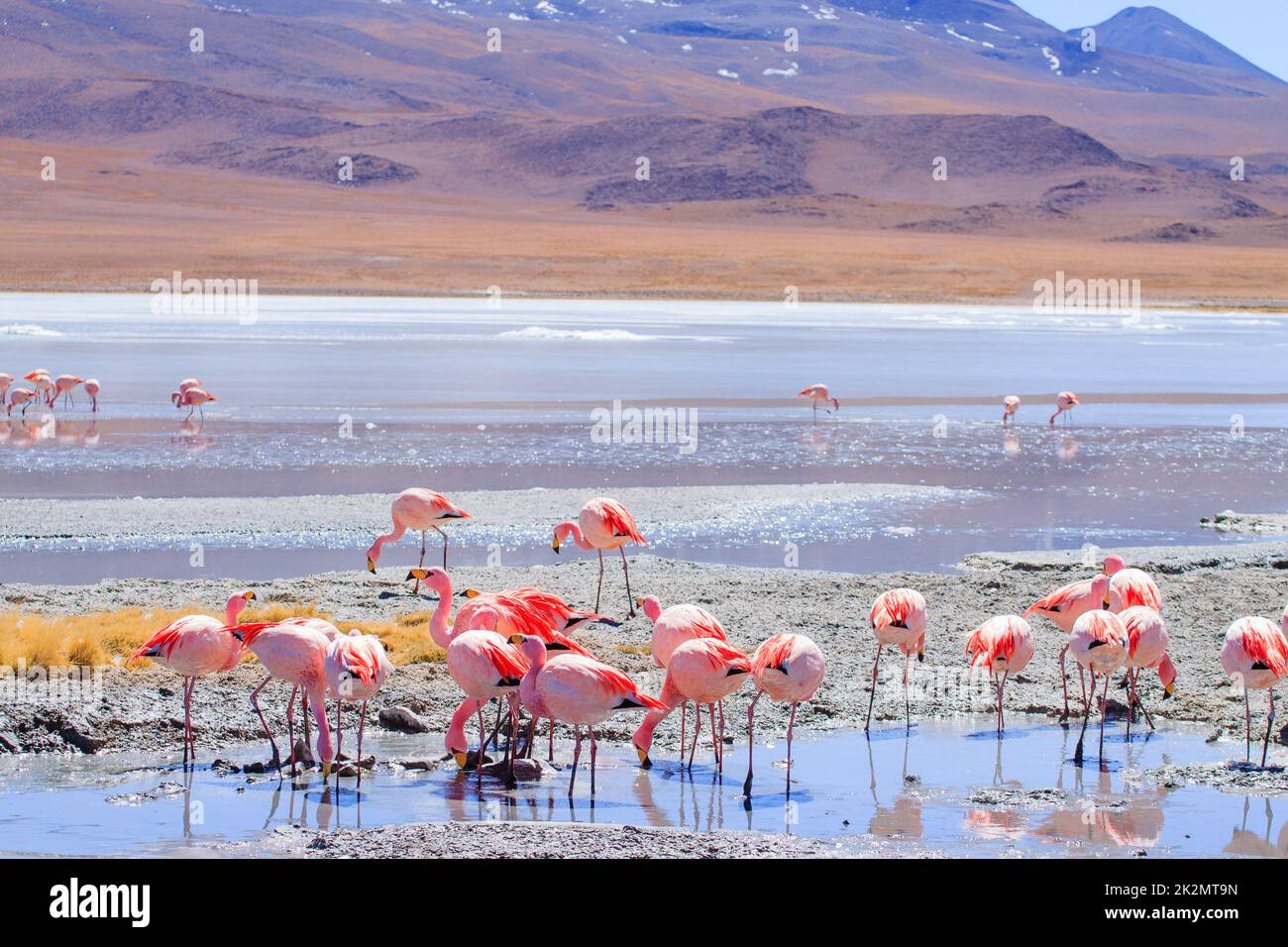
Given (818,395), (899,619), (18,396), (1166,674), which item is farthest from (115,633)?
(818,395)

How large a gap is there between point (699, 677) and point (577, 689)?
488 mm

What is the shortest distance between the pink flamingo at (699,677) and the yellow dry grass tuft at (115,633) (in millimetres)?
1652

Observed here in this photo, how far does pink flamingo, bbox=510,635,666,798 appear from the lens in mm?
5590

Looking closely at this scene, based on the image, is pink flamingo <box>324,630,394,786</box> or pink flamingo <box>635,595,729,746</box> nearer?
pink flamingo <box>324,630,394,786</box>

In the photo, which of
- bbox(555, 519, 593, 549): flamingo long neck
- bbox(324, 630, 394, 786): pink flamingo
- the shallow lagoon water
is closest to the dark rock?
the shallow lagoon water

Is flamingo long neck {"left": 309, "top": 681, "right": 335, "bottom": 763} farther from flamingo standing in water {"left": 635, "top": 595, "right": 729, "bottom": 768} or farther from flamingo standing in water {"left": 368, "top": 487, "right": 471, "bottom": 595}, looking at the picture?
flamingo standing in water {"left": 368, "top": 487, "right": 471, "bottom": 595}

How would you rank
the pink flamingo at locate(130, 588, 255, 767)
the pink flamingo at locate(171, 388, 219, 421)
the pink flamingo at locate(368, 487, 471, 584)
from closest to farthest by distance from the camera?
1. the pink flamingo at locate(130, 588, 255, 767)
2. the pink flamingo at locate(368, 487, 471, 584)
3. the pink flamingo at locate(171, 388, 219, 421)

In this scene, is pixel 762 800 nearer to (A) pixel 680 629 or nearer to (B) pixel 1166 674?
(A) pixel 680 629

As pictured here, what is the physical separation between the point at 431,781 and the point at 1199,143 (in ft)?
500

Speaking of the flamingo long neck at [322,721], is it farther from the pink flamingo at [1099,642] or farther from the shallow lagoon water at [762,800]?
the pink flamingo at [1099,642]

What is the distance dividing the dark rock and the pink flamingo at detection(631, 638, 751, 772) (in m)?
1.06

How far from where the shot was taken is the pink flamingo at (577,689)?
559cm
